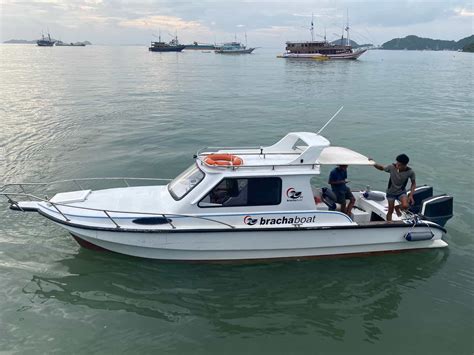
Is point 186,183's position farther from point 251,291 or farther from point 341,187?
point 341,187

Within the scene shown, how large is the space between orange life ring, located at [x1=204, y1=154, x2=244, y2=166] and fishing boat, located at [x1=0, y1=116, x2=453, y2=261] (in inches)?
0.9

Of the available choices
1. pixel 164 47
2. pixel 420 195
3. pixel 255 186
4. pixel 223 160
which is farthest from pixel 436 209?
pixel 164 47

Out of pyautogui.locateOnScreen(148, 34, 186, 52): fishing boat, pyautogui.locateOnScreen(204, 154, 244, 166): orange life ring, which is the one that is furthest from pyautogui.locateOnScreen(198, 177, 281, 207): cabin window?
pyautogui.locateOnScreen(148, 34, 186, 52): fishing boat

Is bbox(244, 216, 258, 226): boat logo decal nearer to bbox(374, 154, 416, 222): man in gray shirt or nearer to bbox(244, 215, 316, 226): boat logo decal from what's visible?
bbox(244, 215, 316, 226): boat logo decal

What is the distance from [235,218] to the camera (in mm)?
8047

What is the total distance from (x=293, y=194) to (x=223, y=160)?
1.67 metres

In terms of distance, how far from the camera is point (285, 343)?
6.60m

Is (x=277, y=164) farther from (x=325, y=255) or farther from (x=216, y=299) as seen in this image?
(x=216, y=299)

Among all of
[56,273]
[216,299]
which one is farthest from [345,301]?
[56,273]

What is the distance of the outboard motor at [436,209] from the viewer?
8.99 metres

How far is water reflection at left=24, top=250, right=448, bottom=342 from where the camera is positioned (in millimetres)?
7090

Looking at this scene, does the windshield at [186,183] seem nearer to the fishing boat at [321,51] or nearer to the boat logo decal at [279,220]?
the boat logo decal at [279,220]

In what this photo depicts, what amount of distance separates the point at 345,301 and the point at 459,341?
1990 mm

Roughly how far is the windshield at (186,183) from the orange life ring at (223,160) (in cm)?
36
